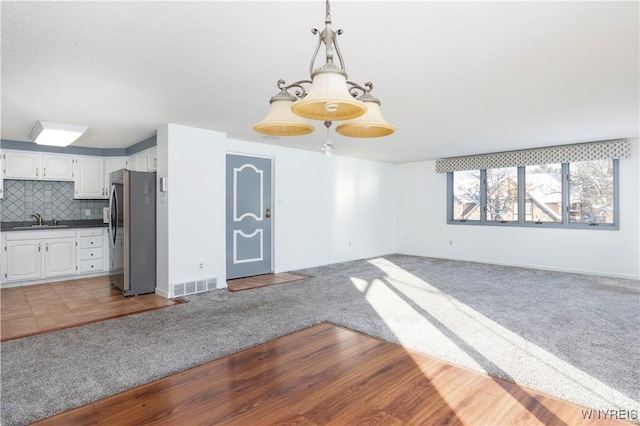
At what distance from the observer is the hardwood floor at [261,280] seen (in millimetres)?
5184

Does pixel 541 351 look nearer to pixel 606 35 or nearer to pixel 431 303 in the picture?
pixel 431 303

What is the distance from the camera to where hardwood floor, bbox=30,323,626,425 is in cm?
195

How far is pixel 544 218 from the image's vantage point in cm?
659

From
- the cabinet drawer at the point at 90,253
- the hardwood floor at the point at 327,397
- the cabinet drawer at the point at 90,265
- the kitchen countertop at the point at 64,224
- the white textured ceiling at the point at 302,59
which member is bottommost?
the hardwood floor at the point at 327,397

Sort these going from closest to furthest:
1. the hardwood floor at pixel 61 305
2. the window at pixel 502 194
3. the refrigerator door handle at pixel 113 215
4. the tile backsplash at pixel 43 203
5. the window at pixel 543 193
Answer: the hardwood floor at pixel 61 305 → the refrigerator door handle at pixel 113 215 → the tile backsplash at pixel 43 203 → the window at pixel 543 193 → the window at pixel 502 194

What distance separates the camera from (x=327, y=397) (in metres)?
2.17

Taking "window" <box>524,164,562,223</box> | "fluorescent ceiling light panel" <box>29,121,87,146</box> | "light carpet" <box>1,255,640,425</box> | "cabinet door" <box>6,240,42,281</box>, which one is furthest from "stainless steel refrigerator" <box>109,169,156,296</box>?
"window" <box>524,164,562,223</box>

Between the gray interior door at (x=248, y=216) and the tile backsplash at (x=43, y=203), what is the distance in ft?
8.68

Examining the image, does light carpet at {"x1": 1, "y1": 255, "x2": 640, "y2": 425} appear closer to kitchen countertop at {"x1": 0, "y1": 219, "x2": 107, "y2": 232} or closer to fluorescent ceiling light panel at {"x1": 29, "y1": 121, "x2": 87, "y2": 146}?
fluorescent ceiling light panel at {"x1": 29, "y1": 121, "x2": 87, "y2": 146}

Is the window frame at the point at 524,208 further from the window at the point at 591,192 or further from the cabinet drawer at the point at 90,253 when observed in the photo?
the cabinet drawer at the point at 90,253

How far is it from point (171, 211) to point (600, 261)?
674cm

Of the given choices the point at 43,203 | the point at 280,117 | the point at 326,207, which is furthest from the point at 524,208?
the point at 43,203

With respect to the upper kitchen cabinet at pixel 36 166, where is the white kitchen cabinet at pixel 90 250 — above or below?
below

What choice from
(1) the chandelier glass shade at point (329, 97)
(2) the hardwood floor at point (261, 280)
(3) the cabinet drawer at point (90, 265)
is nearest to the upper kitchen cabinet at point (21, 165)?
(3) the cabinet drawer at point (90, 265)
